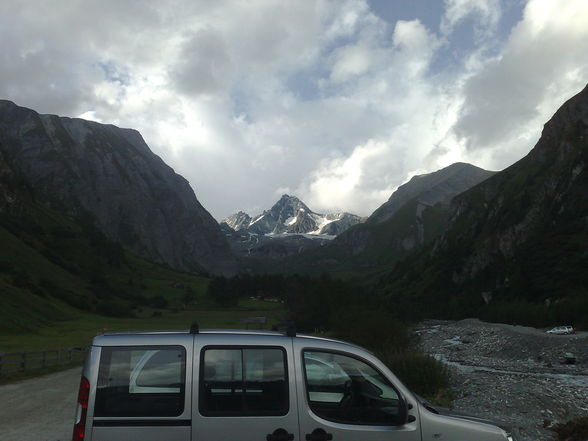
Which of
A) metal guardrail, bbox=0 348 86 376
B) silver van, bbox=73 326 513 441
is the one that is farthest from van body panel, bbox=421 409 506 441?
metal guardrail, bbox=0 348 86 376

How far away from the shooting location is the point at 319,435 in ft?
19.0

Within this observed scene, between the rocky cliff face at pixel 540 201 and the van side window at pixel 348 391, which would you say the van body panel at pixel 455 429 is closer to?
the van side window at pixel 348 391

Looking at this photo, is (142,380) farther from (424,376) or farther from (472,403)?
(472,403)

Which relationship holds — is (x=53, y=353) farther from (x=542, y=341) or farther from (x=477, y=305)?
(x=477, y=305)

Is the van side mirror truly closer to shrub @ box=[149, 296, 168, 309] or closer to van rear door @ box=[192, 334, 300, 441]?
van rear door @ box=[192, 334, 300, 441]

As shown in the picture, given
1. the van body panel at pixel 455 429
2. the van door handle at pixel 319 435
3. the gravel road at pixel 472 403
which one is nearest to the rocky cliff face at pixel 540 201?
the gravel road at pixel 472 403

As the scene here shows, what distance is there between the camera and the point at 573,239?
97.8 m

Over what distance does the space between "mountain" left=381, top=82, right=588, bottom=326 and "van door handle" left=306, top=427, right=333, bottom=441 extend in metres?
71.6

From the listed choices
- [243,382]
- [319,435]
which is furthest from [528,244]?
[243,382]

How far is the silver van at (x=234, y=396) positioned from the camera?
571cm

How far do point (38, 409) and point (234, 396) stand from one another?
45.4 feet

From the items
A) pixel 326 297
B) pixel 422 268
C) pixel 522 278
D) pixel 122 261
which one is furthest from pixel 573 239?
pixel 122 261

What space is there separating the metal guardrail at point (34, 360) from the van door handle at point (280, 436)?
2330 centimetres

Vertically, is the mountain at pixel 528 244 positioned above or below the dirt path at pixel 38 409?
above
